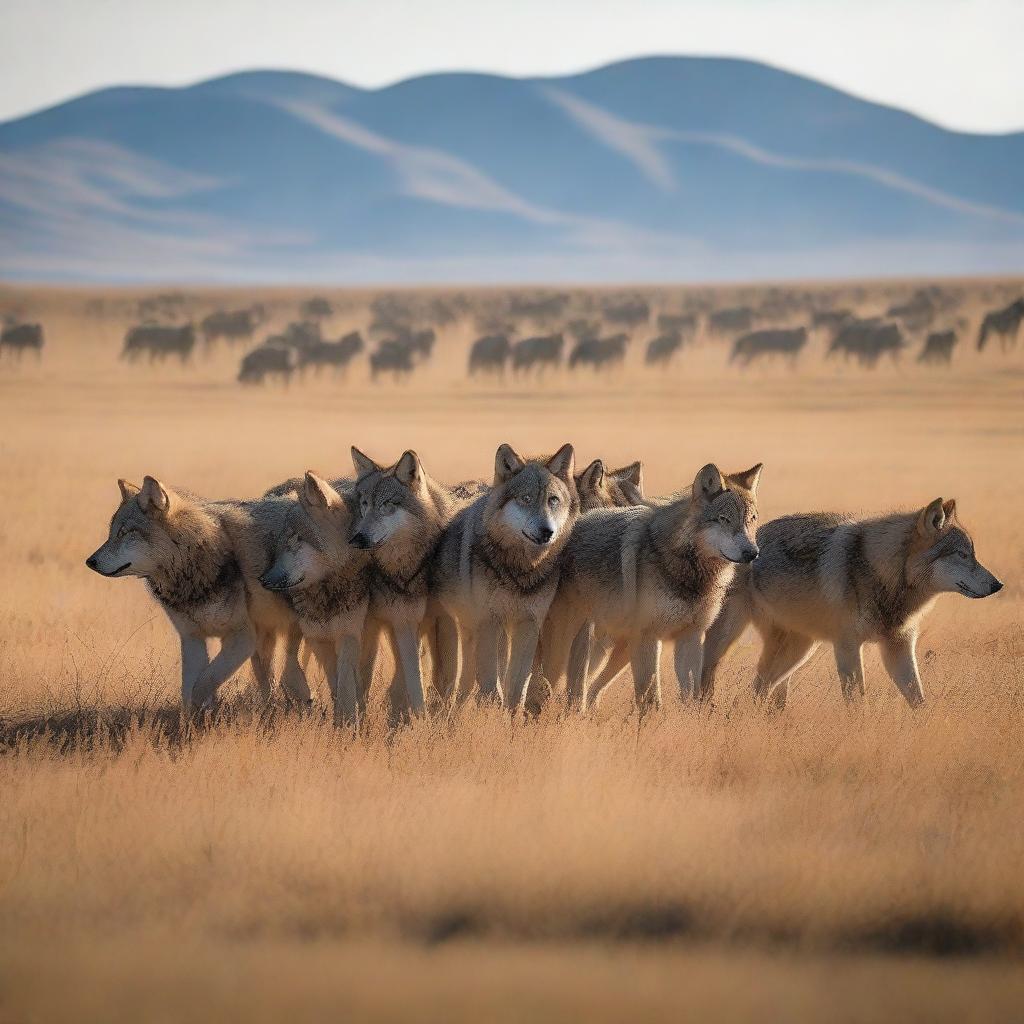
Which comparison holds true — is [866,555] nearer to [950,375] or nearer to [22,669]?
[22,669]

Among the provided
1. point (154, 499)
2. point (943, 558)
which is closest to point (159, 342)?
point (154, 499)

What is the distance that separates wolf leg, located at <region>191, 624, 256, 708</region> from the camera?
325 inches

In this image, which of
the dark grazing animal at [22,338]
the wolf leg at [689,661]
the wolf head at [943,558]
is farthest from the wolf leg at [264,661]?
the dark grazing animal at [22,338]

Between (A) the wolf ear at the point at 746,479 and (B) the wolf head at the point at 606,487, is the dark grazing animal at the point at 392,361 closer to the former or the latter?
(B) the wolf head at the point at 606,487

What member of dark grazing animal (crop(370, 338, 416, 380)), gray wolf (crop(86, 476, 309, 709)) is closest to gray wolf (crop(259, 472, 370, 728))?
gray wolf (crop(86, 476, 309, 709))

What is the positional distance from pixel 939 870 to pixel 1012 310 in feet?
145

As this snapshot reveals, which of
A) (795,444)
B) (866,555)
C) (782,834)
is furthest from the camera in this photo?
(795,444)

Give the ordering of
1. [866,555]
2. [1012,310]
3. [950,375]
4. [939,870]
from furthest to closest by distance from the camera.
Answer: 1. [1012,310]
2. [950,375]
3. [866,555]
4. [939,870]

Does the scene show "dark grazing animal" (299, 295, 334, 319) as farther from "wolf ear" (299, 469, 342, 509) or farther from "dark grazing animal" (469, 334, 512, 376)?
"wolf ear" (299, 469, 342, 509)

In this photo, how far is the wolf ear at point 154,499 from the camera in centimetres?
820

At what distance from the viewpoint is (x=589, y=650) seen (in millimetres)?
8961

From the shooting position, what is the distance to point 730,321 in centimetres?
5850

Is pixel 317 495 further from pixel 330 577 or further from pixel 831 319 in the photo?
pixel 831 319

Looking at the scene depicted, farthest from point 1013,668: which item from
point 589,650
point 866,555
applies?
point 589,650
